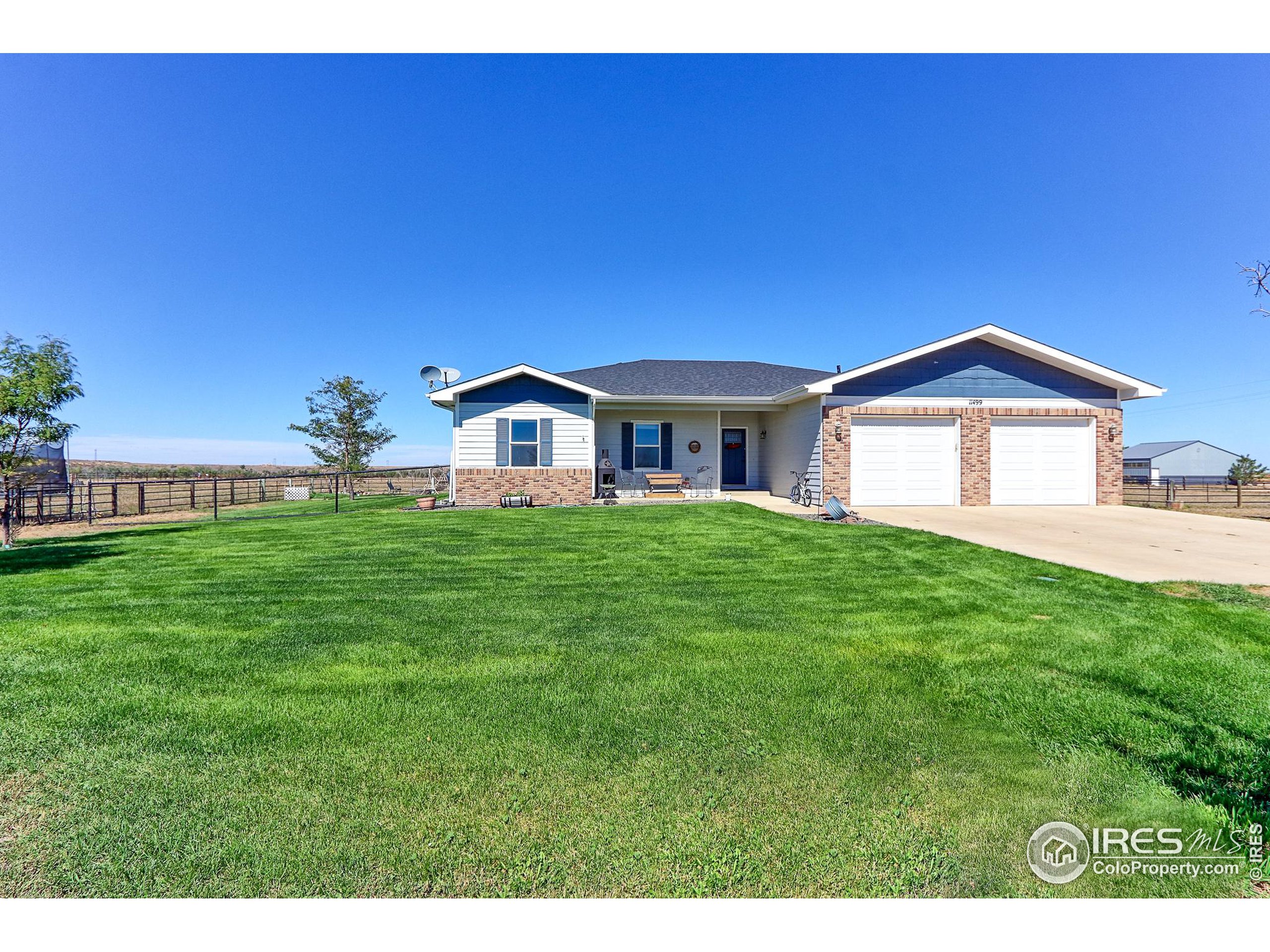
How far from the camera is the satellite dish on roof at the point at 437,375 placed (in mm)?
16516

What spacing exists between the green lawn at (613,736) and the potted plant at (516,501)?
9.05 m

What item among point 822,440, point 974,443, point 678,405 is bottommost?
point 974,443

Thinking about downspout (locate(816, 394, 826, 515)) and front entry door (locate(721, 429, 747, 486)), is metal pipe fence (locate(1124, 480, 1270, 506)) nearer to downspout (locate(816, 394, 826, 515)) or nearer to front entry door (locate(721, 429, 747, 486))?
downspout (locate(816, 394, 826, 515))

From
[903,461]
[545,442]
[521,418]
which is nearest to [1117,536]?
[903,461]

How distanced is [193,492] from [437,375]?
904cm

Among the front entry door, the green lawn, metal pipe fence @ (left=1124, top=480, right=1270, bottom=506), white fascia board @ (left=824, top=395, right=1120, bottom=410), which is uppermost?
white fascia board @ (left=824, top=395, right=1120, bottom=410)

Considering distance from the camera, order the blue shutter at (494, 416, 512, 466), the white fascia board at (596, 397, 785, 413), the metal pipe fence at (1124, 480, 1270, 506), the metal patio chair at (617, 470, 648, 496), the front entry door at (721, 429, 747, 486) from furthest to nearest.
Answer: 1. the front entry door at (721, 429, 747, 486)
2. the metal patio chair at (617, 470, 648, 496)
3. the metal pipe fence at (1124, 480, 1270, 506)
4. the white fascia board at (596, 397, 785, 413)
5. the blue shutter at (494, 416, 512, 466)

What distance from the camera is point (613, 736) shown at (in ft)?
8.96

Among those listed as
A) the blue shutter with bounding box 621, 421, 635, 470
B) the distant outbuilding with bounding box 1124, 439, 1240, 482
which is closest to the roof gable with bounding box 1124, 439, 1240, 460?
the distant outbuilding with bounding box 1124, 439, 1240, 482

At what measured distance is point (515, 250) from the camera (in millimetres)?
18750

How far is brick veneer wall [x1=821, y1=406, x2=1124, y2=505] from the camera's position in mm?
13992

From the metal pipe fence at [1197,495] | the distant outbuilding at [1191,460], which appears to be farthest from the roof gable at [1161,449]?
the metal pipe fence at [1197,495]

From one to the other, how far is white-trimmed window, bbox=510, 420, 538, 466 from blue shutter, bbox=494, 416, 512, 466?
0.10 metres

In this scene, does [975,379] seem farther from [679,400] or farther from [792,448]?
[679,400]
